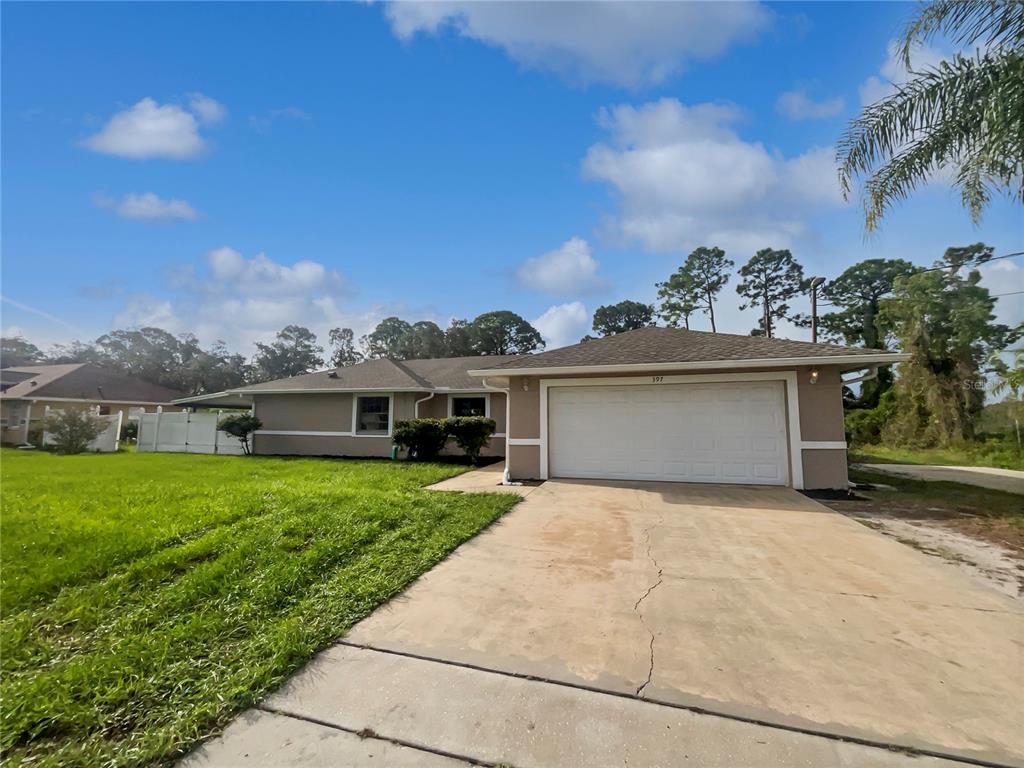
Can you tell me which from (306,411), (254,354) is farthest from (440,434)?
(254,354)

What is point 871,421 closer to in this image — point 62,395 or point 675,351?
point 675,351

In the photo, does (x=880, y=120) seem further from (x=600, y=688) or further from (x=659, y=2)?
(x=600, y=688)

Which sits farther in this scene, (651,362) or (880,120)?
(651,362)

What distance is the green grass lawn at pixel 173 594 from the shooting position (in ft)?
7.20

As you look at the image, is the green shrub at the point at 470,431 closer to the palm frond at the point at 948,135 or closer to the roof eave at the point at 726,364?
the roof eave at the point at 726,364

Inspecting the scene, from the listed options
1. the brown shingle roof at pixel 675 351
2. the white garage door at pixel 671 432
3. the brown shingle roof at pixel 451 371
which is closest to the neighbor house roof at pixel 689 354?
the brown shingle roof at pixel 675 351

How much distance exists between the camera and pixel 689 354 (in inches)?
359

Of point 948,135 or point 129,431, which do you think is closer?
point 948,135

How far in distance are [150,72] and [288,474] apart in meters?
7.42

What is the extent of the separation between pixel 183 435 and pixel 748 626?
19604 millimetres

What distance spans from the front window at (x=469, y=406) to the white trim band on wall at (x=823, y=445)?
9.66 metres

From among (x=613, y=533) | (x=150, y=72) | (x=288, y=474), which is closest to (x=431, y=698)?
(x=613, y=533)

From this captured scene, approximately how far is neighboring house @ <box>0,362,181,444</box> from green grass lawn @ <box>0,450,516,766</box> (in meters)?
17.1

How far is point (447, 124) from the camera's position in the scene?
30.7 ft
